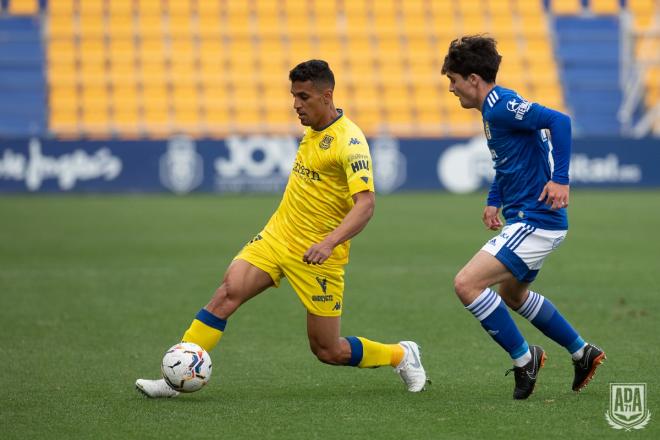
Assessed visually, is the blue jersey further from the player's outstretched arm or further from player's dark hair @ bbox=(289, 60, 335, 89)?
player's dark hair @ bbox=(289, 60, 335, 89)

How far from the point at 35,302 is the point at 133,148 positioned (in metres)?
14.6

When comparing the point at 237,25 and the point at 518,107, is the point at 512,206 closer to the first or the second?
the point at 518,107

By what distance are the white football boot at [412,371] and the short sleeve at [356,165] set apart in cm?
115

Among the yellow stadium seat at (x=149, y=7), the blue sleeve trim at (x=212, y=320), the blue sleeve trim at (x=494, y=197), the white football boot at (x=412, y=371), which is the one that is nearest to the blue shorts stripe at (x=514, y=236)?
the blue sleeve trim at (x=494, y=197)

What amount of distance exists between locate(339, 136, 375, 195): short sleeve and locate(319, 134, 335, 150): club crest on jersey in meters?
0.11

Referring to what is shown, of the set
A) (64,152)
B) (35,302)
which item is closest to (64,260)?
(35,302)

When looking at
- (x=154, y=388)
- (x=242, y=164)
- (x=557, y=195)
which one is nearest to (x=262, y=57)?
(x=242, y=164)

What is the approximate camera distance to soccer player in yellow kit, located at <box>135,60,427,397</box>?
21.6ft

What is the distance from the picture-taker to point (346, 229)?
632cm

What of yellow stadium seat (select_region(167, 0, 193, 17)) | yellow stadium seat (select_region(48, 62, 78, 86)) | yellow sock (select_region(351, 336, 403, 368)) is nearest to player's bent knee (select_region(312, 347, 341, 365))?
yellow sock (select_region(351, 336, 403, 368))

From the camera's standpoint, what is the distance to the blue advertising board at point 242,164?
2488cm

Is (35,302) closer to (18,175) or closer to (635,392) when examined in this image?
(635,392)

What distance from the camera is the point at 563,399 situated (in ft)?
21.2

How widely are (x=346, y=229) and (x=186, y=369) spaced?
1.21 metres
